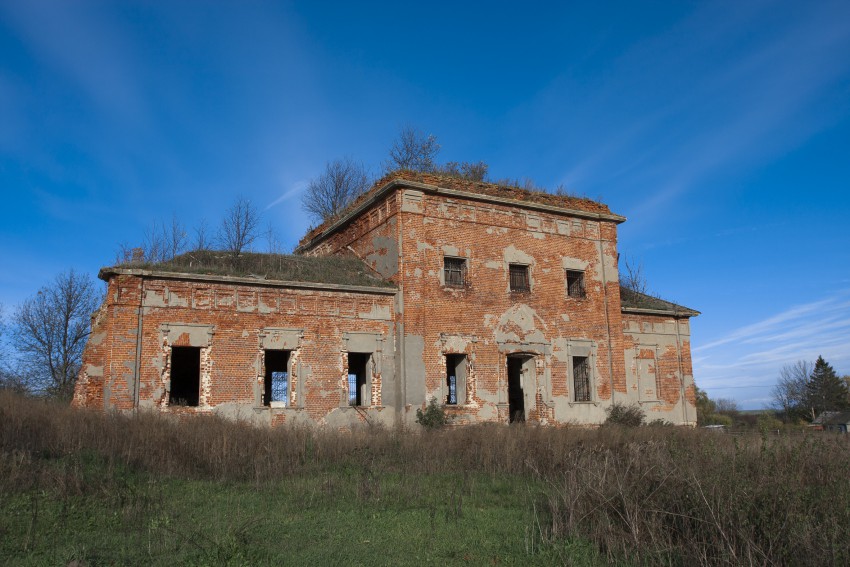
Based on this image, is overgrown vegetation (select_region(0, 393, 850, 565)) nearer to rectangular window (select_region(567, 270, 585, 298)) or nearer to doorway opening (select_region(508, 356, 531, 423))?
doorway opening (select_region(508, 356, 531, 423))

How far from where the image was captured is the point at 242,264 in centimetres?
1891

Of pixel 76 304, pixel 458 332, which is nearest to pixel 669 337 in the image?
pixel 458 332

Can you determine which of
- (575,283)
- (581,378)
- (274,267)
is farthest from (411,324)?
(575,283)

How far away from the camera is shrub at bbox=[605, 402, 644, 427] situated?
21625mm

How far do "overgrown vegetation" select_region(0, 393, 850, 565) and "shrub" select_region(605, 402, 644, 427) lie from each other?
9510 mm

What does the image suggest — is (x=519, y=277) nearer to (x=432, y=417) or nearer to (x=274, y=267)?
(x=432, y=417)

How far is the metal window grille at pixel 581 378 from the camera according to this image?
21.9 meters

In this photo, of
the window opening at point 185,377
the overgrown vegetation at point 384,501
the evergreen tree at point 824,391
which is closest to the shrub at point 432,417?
the overgrown vegetation at point 384,501

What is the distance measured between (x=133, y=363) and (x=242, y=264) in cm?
438

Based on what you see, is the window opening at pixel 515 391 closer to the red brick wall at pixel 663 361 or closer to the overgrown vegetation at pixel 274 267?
the red brick wall at pixel 663 361

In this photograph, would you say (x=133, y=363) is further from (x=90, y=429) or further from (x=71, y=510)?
(x=71, y=510)

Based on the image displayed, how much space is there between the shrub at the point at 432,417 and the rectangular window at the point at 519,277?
523cm

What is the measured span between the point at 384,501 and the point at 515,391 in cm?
1456

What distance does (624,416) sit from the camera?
71.3 ft
